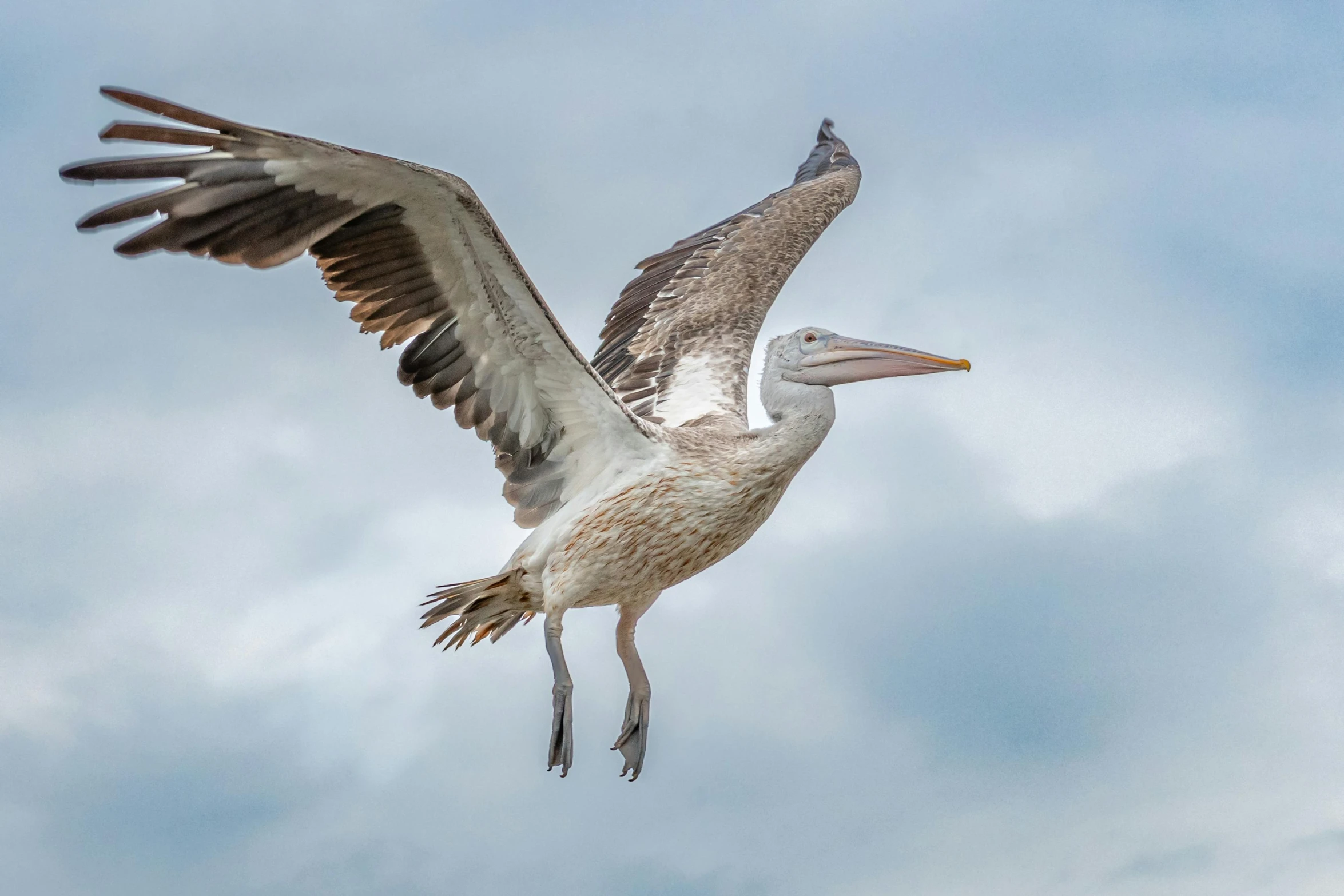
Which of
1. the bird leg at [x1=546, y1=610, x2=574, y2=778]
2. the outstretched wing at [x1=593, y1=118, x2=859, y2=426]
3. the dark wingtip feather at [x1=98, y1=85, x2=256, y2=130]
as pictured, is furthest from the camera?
the outstretched wing at [x1=593, y1=118, x2=859, y2=426]

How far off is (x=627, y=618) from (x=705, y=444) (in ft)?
4.46

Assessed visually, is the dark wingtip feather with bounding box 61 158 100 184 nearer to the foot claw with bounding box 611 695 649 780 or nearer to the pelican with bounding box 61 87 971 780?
the pelican with bounding box 61 87 971 780

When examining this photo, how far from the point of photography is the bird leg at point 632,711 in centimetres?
1058

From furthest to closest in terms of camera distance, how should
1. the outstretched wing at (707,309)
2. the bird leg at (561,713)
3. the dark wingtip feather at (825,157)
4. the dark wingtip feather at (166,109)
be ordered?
the dark wingtip feather at (825,157), the outstretched wing at (707,309), the bird leg at (561,713), the dark wingtip feather at (166,109)

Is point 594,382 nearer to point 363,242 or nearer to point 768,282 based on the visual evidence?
point 363,242

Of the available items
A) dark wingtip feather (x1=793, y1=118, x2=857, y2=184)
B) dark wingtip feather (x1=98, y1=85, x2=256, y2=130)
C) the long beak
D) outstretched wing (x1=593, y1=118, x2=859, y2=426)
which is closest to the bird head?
the long beak

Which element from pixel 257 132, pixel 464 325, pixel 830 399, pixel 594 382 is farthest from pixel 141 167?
pixel 830 399

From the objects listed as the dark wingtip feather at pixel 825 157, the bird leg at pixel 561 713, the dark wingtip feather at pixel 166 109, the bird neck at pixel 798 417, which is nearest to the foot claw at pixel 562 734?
the bird leg at pixel 561 713

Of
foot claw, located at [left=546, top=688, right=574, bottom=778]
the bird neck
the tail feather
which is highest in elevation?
the bird neck

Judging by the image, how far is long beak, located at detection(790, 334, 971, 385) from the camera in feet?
33.8

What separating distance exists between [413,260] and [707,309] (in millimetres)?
3550

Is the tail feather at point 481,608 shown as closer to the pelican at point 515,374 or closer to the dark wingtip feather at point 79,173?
the pelican at point 515,374

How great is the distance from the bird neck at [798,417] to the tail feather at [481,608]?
170 centimetres

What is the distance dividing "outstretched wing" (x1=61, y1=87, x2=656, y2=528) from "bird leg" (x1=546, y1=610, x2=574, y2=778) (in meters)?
0.89
